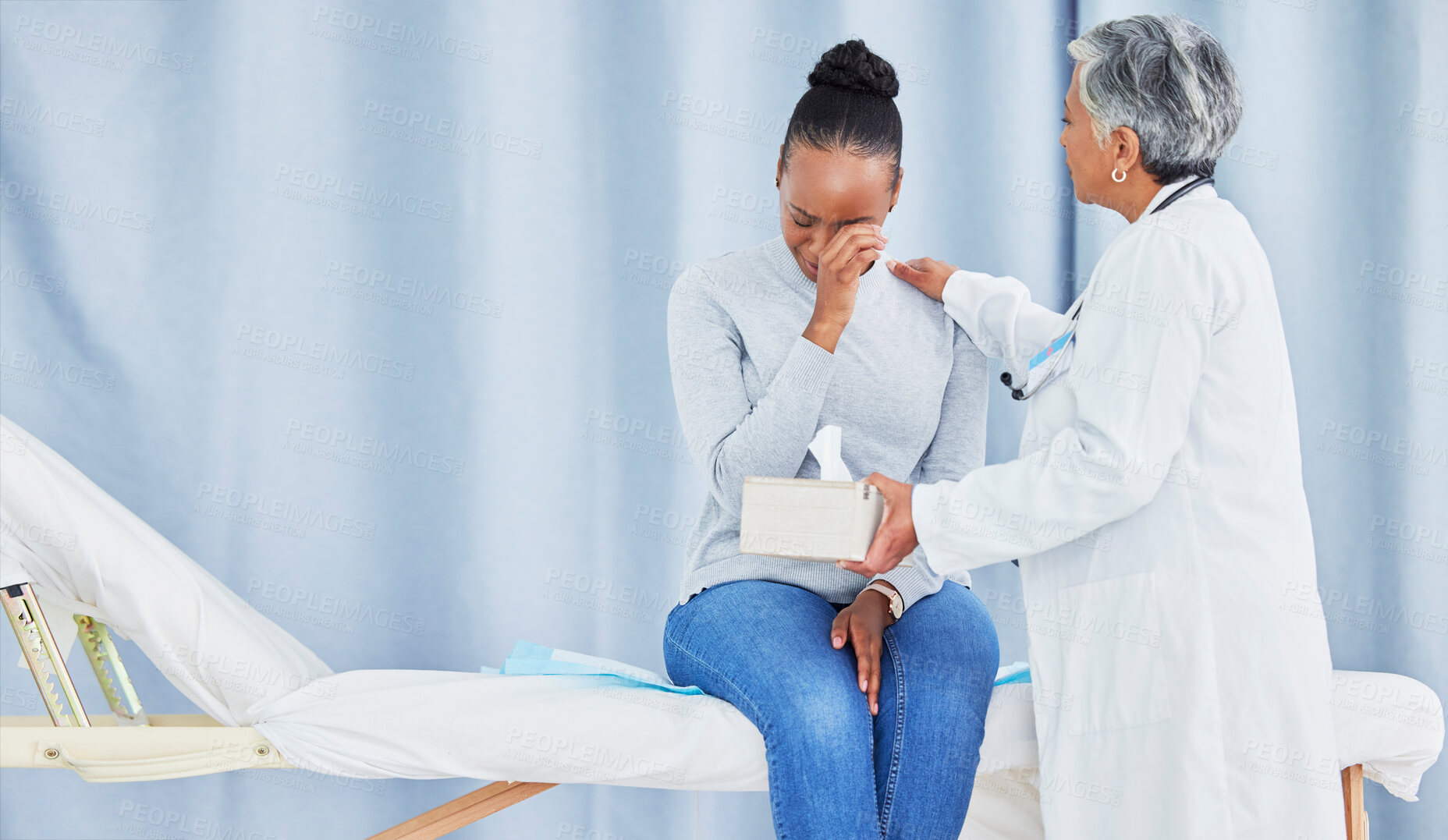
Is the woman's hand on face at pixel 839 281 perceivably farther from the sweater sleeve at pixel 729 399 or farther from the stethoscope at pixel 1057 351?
the stethoscope at pixel 1057 351

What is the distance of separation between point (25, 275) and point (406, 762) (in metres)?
1.17

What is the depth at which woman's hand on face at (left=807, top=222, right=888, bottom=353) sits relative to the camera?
112 centimetres

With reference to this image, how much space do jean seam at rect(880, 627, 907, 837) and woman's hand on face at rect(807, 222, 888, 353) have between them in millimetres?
366

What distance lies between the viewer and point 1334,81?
70.7 inches

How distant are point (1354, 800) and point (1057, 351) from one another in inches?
27.4

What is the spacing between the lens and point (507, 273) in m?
1.75

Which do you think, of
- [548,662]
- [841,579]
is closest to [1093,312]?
[841,579]

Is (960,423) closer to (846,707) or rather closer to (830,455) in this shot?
(830,455)

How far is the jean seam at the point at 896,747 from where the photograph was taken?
100cm

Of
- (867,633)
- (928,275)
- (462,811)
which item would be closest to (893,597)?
(867,633)

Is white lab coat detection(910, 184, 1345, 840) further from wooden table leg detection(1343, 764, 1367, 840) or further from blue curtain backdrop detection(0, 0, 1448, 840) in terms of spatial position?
blue curtain backdrop detection(0, 0, 1448, 840)

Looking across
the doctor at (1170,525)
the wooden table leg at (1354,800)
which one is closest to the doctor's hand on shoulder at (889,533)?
the doctor at (1170,525)

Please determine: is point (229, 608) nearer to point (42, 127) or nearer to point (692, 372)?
point (692, 372)

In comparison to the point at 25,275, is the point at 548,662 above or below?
below
